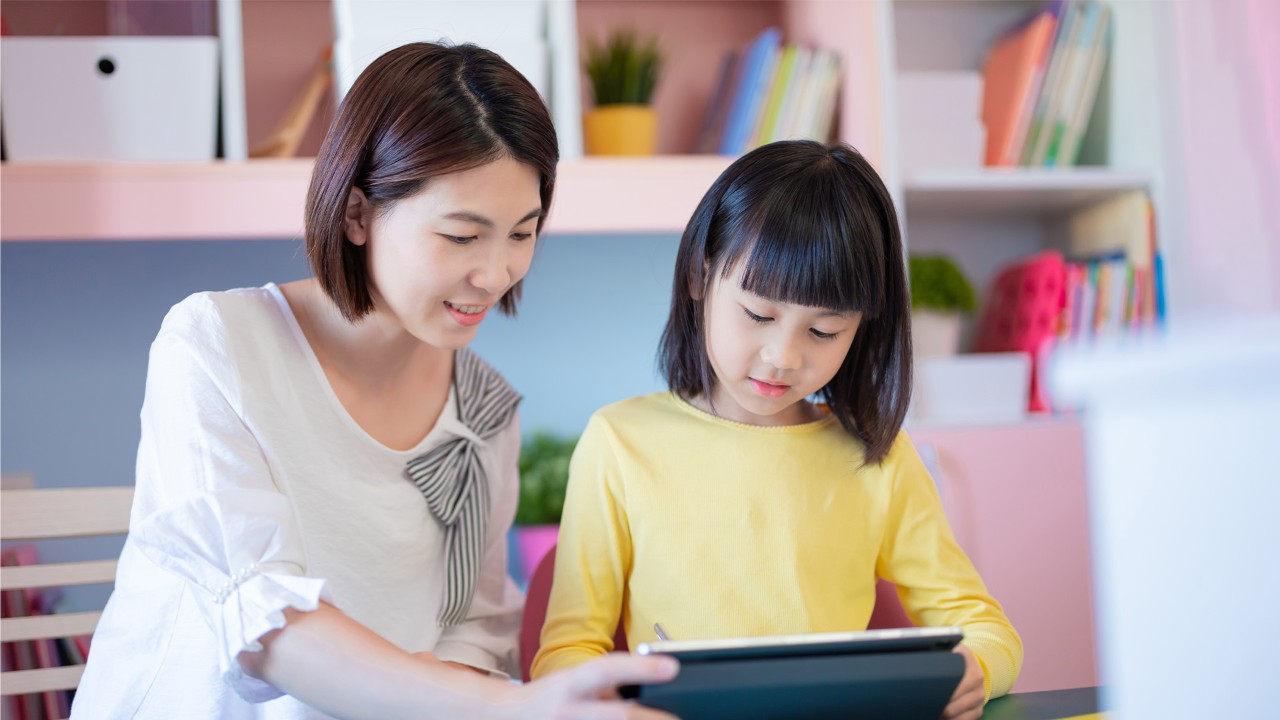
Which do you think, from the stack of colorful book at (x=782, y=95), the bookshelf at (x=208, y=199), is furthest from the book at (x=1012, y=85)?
the bookshelf at (x=208, y=199)

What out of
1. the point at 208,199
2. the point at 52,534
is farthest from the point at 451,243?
the point at 208,199

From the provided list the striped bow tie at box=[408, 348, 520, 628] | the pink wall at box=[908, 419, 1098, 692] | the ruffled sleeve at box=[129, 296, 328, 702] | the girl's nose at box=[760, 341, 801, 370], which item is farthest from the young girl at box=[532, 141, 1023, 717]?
the pink wall at box=[908, 419, 1098, 692]

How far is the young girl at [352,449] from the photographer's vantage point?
0.83 metres

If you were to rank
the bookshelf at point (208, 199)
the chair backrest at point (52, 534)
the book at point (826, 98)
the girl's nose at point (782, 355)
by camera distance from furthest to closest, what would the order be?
the book at point (826, 98), the bookshelf at point (208, 199), the chair backrest at point (52, 534), the girl's nose at point (782, 355)

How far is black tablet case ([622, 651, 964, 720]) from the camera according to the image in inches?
25.3

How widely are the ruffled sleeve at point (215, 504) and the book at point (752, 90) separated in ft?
3.47

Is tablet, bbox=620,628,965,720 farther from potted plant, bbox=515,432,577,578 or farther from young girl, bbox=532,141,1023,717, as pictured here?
potted plant, bbox=515,432,577,578

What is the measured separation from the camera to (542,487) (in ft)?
6.31

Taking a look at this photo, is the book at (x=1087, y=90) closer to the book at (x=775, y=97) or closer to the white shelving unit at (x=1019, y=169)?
the white shelving unit at (x=1019, y=169)

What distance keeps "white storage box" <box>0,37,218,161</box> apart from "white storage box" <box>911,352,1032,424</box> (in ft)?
3.98

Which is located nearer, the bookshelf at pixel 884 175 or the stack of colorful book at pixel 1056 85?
the bookshelf at pixel 884 175

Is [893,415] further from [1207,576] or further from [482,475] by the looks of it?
[1207,576]

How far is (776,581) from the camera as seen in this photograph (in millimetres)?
1039

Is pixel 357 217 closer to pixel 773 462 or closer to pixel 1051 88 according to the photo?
pixel 773 462
